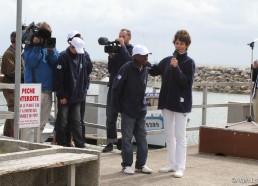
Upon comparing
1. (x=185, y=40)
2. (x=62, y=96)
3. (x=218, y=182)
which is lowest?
(x=218, y=182)

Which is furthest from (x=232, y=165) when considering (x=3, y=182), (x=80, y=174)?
(x=3, y=182)

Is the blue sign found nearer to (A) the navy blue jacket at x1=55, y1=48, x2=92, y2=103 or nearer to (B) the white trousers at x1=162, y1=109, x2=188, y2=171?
(A) the navy blue jacket at x1=55, y1=48, x2=92, y2=103

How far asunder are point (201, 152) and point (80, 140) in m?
2.08

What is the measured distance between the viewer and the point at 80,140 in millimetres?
9750

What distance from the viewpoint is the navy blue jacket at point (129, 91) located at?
840cm

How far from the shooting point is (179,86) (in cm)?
848

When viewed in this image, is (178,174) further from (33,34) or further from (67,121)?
(33,34)

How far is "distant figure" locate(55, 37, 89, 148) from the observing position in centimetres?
928

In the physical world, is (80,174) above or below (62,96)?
below

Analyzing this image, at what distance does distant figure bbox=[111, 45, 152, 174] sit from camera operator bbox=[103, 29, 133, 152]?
1.23m

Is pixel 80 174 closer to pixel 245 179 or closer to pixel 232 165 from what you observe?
pixel 245 179

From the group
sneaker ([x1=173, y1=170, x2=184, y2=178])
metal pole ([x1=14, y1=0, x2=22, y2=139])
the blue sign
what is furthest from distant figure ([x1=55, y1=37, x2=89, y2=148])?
the blue sign

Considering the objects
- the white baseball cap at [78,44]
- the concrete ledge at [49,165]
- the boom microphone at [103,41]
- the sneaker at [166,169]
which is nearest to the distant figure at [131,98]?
the sneaker at [166,169]

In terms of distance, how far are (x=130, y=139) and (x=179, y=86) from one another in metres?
0.89
